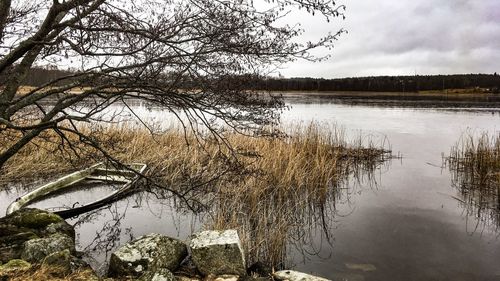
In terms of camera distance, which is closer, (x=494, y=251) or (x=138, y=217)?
(x=494, y=251)

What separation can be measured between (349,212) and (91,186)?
18.6 ft

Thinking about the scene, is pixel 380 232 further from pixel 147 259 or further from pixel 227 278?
pixel 147 259

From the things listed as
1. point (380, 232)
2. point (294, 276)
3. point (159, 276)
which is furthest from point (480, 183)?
point (159, 276)

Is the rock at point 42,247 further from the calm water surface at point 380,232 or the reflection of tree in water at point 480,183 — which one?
the reflection of tree in water at point 480,183

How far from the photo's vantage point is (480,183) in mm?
9586

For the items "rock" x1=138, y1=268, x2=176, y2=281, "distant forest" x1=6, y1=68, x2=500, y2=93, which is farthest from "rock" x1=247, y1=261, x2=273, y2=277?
"distant forest" x1=6, y1=68, x2=500, y2=93

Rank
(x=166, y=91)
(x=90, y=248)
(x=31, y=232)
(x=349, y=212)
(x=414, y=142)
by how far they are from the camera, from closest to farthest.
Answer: (x=166, y=91)
(x=31, y=232)
(x=90, y=248)
(x=349, y=212)
(x=414, y=142)

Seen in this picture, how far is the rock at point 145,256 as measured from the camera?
4.36m

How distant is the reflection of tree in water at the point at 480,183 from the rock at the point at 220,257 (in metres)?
4.84

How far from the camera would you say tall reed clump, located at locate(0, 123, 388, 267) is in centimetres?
559

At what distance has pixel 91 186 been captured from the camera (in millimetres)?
8844

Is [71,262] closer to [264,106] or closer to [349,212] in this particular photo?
[264,106]

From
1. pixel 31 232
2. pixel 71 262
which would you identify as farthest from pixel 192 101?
pixel 31 232

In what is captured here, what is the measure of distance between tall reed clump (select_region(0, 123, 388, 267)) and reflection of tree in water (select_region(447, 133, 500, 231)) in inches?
94.4
